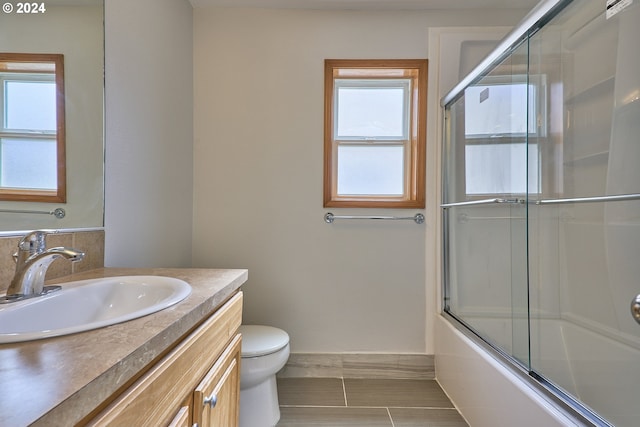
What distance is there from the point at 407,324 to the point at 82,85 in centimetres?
204

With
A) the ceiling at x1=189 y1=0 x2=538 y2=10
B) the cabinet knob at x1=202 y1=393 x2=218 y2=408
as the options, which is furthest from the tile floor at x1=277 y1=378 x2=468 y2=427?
the ceiling at x1=189 y1=0 x2=538 y2=10

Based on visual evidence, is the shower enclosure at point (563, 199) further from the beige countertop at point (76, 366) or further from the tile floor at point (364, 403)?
the beige countertop at point (76, 366)

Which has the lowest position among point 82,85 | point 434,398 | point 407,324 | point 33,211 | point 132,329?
point 434,398

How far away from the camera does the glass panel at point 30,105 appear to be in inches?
34.2

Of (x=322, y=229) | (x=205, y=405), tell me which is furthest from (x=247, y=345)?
(x=322, y=229)

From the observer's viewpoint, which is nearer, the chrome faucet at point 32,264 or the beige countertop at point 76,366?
the beige countertop at point 76,366

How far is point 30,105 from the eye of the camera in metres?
0.93

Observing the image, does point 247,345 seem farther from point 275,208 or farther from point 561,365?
point 561,365

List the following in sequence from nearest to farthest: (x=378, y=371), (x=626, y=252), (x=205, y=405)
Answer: (x=205, y=405)
(x=626, y=252)
(x=378, y=371)

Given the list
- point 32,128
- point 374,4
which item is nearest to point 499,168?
point 374,4

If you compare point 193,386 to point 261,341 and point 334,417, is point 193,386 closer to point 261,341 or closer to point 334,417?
point 261,341

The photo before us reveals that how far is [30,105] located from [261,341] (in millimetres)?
1255

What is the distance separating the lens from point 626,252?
4.66ft

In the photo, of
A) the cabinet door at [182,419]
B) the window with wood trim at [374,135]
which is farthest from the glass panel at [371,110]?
the cabinet door at [182,419]
